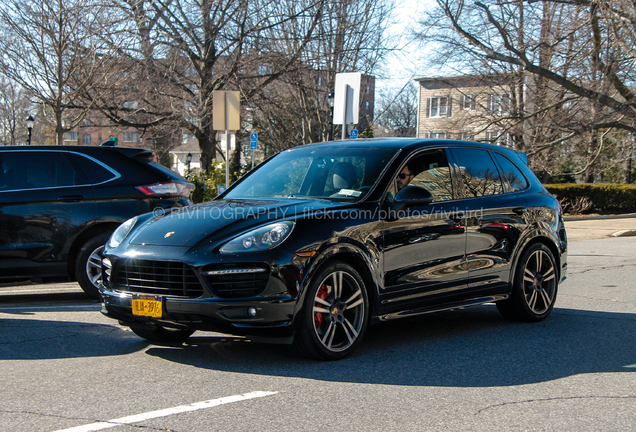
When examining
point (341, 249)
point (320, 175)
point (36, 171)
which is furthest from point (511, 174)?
point (36, 171)

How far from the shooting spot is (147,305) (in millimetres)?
4973

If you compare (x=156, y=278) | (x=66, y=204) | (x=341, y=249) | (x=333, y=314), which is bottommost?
(x=333, y=314)

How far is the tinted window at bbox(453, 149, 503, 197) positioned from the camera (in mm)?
6520

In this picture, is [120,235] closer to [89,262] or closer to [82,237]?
[89,262]

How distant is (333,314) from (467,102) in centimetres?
2288

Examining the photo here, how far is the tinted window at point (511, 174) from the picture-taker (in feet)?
23.2

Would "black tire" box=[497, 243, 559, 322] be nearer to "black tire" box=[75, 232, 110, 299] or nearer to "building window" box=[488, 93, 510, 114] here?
"black tire" box=[75, 232, 110, 299]

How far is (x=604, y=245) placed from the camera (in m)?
16.7

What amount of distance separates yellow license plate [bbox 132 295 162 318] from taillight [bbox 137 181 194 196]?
3.22 m

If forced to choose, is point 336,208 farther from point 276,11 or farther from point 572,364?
point 276,11

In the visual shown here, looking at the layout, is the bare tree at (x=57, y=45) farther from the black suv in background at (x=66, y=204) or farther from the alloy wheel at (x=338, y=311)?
the alloy wheel at (x=338, y=311)

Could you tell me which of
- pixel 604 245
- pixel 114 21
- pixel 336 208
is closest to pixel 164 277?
pixel 336 208

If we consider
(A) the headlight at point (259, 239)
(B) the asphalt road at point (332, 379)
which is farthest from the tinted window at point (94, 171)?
(A) the headlight at point (259, 239)

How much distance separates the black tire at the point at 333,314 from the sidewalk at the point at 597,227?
1436 centimetres
